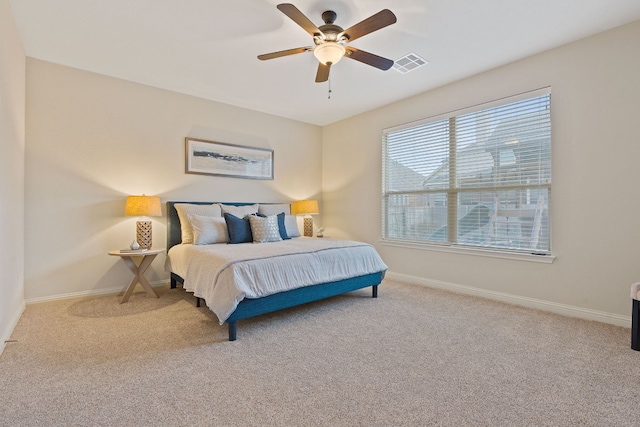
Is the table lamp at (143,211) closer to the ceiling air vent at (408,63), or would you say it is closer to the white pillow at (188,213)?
the white pillow at (188,213)

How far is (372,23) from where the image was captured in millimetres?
2180

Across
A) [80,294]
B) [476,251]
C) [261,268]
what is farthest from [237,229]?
[476,251]

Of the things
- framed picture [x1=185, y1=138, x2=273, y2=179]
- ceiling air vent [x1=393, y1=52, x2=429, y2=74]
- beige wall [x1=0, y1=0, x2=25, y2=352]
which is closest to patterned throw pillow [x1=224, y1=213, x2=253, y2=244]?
framed picture [x1=185, y1=138, x2=273, y2=179]

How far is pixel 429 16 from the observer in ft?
8.38

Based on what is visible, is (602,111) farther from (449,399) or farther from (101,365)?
(101,365)

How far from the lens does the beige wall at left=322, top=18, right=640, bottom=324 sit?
2.68 m

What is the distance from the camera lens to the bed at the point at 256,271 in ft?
8.25

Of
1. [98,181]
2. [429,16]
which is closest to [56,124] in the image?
[98,181]

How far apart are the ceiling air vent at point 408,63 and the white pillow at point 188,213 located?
112 inches

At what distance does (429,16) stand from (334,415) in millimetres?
2947

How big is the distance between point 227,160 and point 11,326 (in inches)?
116

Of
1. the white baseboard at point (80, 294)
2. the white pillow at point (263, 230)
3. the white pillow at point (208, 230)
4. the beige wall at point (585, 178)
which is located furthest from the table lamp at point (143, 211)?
the beige wall at point (585, 178)

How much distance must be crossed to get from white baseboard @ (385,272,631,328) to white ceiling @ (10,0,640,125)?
255cm

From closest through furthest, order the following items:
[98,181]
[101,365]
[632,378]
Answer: [632,378], [101,365], [98,181]
